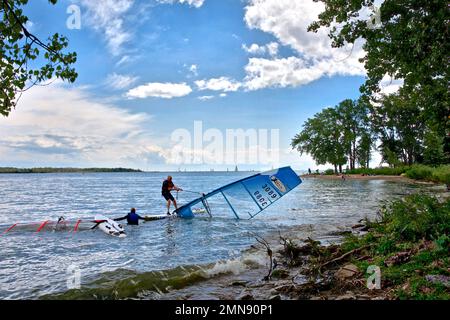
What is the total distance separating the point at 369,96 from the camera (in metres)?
16.1

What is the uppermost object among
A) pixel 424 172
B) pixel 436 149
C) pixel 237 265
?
pixel 436 149

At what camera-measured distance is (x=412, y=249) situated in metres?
7.82

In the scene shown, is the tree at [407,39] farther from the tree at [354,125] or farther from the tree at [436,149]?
the tree at [354,125]

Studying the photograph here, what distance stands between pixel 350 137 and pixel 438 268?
8309 centimetres

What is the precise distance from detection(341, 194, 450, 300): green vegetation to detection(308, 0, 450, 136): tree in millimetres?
4732

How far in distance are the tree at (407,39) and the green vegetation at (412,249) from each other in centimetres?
473

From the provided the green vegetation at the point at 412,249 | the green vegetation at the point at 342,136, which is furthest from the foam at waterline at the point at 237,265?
the green vegetation at the point at 342,136

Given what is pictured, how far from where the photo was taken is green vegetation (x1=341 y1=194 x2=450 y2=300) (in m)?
5.94

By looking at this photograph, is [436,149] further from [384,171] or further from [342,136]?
[342,136]

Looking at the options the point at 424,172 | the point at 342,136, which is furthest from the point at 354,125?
the point at 424,172

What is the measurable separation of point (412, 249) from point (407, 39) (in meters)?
7.22

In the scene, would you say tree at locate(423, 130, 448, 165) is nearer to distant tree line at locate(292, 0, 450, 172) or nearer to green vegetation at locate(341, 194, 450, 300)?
distant tree line at locate(292, 0, 450, 172)

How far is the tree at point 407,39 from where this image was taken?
1059 centimetres
